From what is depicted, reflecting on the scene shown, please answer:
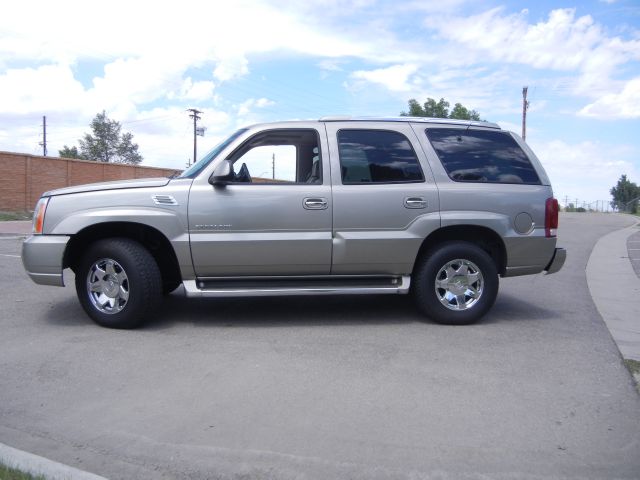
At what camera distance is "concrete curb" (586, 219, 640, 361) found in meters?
5.88

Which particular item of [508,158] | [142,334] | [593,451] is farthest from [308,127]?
[593,451]

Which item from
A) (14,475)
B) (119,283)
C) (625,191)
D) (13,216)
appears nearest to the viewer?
(14,475)

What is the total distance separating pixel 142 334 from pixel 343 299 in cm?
266

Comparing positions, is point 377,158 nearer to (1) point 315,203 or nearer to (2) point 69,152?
(1) point 315,203

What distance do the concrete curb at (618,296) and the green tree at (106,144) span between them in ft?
189

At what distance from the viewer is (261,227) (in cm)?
578

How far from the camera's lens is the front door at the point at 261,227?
226 inches

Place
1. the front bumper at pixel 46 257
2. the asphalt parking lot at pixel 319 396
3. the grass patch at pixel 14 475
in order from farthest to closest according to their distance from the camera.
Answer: the front bumper at pixel 46 257
the asphalt parking lot at pixel 319 396
the grass patch at pixel 14 475

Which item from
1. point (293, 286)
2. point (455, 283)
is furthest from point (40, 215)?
point (455, 283)

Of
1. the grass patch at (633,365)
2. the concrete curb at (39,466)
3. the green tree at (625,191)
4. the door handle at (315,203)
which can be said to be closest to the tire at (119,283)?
the door handle at (315,203)

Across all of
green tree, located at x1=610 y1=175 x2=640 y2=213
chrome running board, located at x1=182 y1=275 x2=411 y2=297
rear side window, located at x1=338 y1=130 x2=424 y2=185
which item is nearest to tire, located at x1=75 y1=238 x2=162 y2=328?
chrome running board, located at x1=182 y1=275 x2=411 y2=297

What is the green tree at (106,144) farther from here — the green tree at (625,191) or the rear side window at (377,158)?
the green tree at (625,191)

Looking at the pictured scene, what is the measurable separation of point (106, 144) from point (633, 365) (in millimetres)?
64356

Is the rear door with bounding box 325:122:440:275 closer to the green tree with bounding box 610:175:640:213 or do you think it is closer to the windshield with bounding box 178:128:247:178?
the windshield with bounding box 178:128:247:178
